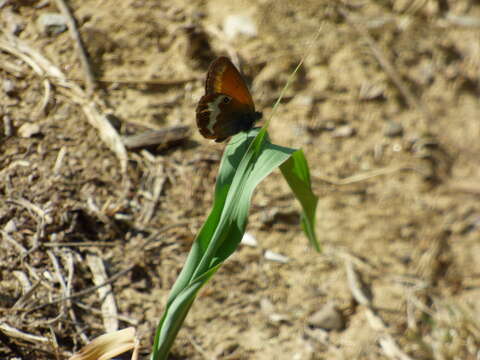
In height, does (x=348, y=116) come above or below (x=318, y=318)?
above

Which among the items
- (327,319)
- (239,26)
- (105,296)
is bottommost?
(327,319)

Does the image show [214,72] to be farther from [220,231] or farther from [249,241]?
[249,241]

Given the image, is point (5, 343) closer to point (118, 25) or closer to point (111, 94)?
point (111, 94)

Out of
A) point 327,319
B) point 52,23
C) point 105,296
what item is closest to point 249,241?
point 327,319

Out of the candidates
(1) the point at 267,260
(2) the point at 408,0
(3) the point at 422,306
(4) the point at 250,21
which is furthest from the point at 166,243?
(2) the point at 408,0

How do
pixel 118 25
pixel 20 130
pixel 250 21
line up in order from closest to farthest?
pixel 20 130 < pixel 118 25 < pixel 250 21

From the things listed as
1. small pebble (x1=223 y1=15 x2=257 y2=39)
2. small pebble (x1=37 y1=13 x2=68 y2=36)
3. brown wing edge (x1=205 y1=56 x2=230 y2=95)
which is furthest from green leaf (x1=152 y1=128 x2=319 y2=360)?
small pebble (x1=223 y1=15 x2=257 y2=39)

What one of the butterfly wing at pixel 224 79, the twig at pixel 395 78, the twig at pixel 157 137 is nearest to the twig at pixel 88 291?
the twig at pixel 157 137

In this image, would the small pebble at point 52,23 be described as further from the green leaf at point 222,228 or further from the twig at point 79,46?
the green leaf at point 222,228
